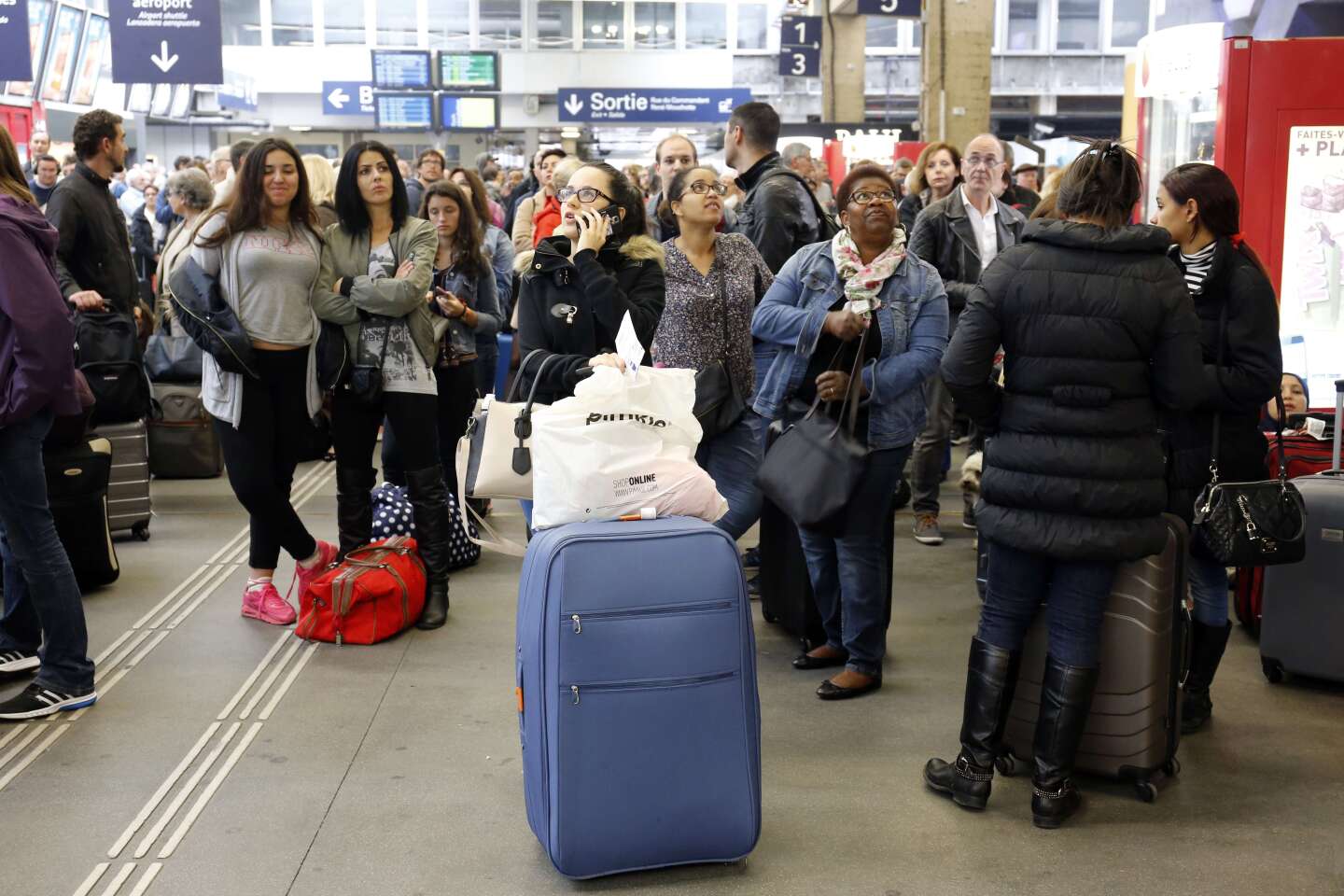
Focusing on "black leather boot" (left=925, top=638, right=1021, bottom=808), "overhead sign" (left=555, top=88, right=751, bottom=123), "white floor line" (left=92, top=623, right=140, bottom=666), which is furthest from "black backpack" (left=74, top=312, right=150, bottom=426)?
"overhead sign" (left=555, top=88, right=751, bottom=123)

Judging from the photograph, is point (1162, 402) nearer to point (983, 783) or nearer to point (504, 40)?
point (983, 783)

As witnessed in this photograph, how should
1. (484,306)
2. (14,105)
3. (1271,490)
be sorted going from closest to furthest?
1. (1271,490)
2. (484,306)
3. (14,105)

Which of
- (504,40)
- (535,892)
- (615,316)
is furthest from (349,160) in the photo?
(504,40)

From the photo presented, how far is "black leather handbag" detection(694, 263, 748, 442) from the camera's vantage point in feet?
14.4

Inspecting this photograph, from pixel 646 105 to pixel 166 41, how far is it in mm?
18988

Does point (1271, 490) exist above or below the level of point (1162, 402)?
below

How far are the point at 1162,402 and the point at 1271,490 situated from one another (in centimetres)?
67

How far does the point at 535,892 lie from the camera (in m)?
2.99

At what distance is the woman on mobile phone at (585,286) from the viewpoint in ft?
12.1

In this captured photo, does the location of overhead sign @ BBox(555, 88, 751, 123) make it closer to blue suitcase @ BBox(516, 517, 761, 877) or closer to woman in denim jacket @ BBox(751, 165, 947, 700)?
woman in denim jacket @ BBox(751, 165, 947, 700)

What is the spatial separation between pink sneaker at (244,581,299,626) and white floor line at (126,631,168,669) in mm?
318

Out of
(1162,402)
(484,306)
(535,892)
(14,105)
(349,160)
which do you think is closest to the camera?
(535,892)

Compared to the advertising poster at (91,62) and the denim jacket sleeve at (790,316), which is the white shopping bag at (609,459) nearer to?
the denim jacket sleeve at (790,316)

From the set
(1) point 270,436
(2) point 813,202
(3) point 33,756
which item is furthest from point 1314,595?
(3) point 33,756
